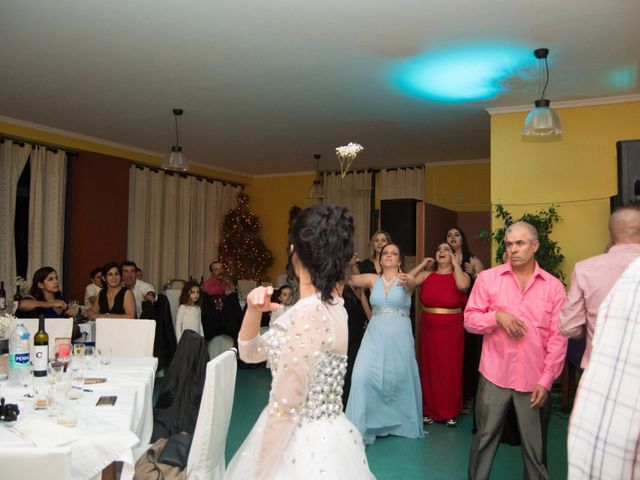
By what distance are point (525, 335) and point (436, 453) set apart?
5.72 feet

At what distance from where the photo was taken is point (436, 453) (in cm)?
436

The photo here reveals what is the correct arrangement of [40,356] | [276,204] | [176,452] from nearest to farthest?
1. [176,452]
2. [40,356]
3. [276,204]

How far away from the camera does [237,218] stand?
10891 mm

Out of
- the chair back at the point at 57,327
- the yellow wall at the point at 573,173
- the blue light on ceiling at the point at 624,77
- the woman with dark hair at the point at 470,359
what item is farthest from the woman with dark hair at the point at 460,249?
the chair back at the point at 57,327

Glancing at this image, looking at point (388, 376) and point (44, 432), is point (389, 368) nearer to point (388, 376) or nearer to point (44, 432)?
point (388, 376)

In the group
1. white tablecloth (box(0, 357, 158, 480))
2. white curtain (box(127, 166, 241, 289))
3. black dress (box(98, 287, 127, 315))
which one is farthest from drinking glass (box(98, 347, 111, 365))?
white curtain (box(127, 166, 241, 289))

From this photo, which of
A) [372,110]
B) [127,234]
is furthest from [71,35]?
[127,234]

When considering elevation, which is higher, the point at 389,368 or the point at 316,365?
the point at 316,365

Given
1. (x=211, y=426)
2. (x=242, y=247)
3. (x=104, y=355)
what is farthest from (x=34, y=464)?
(x=242, y=247)

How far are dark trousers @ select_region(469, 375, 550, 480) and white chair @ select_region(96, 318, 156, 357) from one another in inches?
99.9

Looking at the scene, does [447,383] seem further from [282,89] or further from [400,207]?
[282,89]

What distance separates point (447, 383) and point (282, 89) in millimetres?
3268

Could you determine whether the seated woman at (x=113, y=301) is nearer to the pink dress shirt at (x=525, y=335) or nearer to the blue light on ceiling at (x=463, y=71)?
the blue light on ceiling at (x=463, y=71)

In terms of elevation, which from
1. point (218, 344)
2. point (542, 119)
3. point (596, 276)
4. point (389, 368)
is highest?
point (542, 119)
